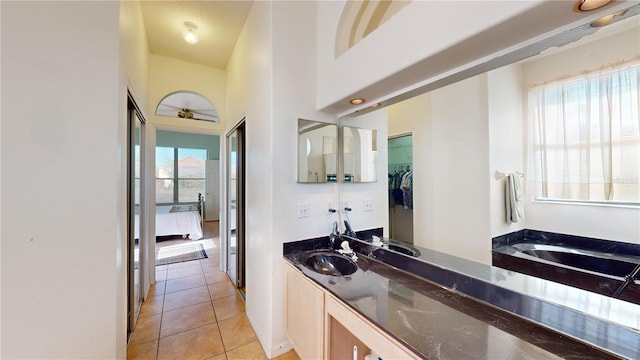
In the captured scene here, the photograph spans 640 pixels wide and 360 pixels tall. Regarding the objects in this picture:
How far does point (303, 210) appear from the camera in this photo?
196 cm

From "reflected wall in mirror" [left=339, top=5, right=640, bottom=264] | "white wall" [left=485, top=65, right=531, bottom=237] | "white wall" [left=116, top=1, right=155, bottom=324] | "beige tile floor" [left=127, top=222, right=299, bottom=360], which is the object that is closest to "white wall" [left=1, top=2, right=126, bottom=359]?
"white wall" [left=116, top=1, right=155, bottom=324]

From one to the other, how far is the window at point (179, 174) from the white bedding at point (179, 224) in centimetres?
176

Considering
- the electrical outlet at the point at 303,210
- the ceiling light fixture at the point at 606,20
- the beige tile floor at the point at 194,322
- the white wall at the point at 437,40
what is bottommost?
the beige tile floor at the point at 194,322

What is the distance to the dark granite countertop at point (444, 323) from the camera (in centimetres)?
83

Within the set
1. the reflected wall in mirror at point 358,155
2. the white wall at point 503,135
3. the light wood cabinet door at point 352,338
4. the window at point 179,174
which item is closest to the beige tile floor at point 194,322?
the light wood cabinet door at point 352,338

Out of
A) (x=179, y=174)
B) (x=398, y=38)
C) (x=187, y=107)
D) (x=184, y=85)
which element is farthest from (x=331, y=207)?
(x=179, y=174)

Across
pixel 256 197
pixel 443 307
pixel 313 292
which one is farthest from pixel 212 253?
pixel 443 307

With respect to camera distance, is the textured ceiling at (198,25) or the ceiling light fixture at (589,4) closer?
the ceiling light fixture at (589,4)

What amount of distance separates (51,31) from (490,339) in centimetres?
265

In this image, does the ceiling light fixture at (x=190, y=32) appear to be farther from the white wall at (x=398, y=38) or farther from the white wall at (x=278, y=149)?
the white wall at (x=398, y=38)

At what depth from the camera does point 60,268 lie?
1.30m

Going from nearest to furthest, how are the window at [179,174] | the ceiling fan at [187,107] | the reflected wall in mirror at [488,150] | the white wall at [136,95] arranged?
1. the reflected wall in mirror at [488,150]
2. the white wall at [136,95]
3. the ceiling fan at [187,107]
4. the window at [179,174]

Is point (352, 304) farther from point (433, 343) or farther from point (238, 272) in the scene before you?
point (238, 272)

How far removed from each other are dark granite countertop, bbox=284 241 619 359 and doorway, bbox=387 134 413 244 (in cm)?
35
